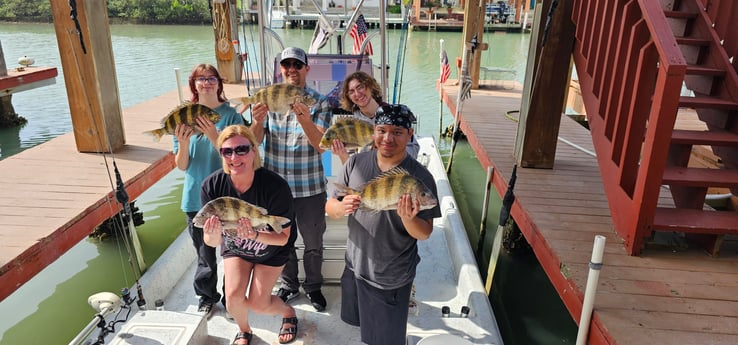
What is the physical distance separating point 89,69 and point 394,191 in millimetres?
4622

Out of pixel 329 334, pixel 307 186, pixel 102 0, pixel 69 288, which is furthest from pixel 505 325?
pixel 102 0

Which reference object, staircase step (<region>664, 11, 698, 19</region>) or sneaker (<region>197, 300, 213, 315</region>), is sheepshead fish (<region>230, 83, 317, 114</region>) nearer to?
sneaker (<region>197, 300, 213, 315</region>)

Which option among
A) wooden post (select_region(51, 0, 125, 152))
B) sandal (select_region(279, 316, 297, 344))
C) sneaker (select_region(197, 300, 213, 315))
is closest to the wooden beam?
sandal (select_region(279, 316, 297, 344))

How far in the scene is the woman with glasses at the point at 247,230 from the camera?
8.73 ft

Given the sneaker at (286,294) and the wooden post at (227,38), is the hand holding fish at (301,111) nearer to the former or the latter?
the sneaker at (286,294)

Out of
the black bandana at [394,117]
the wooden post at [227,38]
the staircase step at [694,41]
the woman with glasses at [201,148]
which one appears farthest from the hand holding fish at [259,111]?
the wooden post at [227,38]

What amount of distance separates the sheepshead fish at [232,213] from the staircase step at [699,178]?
2789mm

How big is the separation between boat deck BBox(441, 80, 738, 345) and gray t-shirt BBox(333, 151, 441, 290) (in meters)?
1.23

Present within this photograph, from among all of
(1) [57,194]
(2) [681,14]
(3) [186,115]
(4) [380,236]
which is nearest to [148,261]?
(1) [57,194]

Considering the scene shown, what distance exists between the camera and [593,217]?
4.13 metres

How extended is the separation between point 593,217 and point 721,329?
1572 millimetres

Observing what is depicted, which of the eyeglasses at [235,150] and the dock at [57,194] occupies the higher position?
the eyeglasses at [235,150]

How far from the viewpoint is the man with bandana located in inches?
94.0

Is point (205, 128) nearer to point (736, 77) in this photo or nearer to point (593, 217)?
point (593, 217)
